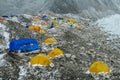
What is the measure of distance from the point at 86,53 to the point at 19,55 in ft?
8.72

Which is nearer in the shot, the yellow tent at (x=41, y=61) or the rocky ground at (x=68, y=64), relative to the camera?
the rocky ground at (x=68, y=64)

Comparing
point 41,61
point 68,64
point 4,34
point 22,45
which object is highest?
point 41,61

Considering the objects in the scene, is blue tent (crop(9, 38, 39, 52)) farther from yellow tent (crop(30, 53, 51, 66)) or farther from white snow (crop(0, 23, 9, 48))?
yellow tent (crop(30, 53, 51, 66))

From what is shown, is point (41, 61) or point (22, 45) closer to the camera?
point (41, 61)

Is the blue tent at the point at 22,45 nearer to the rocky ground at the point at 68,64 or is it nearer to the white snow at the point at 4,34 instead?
the rocky ground at the point at 68,64

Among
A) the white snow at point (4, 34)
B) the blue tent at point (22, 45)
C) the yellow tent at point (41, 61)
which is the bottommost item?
the white snow at point (4, 34)

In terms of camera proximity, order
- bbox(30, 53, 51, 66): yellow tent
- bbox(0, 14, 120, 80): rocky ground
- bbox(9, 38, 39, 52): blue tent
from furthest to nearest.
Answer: bbox(9, 38, 39, 52): blue tent
bbox(30, 53, 51, 66): yellow tent
bbox(0, 14, 120, 80): rocky ground

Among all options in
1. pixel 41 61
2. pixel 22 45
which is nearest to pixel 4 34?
pixel 22 45

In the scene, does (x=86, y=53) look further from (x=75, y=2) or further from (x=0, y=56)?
(x=75, y=2)

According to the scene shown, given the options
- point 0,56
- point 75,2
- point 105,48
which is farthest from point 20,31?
point 75,2

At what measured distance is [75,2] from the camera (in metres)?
42.3

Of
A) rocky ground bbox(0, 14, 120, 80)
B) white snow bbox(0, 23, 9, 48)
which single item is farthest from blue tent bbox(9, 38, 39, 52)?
white snow bbox(0, 23, 9, 48)

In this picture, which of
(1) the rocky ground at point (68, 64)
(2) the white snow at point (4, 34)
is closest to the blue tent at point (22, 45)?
(1) the rocky ground at point (68, 64)

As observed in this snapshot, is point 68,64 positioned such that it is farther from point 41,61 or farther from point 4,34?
point 4,34
